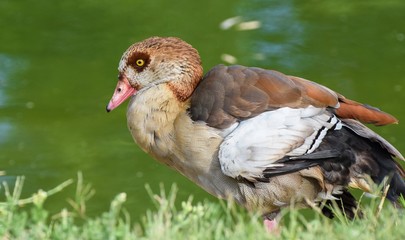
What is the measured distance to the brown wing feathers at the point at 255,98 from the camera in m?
5.89

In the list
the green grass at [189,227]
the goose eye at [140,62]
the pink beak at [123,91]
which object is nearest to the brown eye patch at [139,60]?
the goose eye at [140,62]

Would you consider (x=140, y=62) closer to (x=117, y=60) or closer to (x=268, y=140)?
(x=268, y=140)

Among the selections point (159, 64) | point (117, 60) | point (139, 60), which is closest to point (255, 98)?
point (159, 64)

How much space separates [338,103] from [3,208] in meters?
2.20

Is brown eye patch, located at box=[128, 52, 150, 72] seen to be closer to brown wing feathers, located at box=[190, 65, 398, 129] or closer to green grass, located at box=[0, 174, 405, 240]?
brown wing feathers, located at box=[190, 65, 398, 129]

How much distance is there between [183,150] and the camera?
5.98 meters

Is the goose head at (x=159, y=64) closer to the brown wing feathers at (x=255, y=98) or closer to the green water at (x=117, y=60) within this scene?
the brown wing feathers at (x=255, y=98)

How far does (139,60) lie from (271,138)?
107 cm

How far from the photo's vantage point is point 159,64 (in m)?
6.41

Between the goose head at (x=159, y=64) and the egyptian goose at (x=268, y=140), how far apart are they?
18 cm

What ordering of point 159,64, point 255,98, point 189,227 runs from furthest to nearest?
point 159,64, point 255,98, point 189,227

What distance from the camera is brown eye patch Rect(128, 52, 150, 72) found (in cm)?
642

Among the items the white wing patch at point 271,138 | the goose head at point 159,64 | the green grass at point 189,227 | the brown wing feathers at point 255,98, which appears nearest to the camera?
the green grass at point 189,227

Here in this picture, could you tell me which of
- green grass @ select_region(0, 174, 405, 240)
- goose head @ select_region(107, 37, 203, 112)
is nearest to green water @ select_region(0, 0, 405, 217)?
goose head @ select_region(107, 37, 203, 112)
